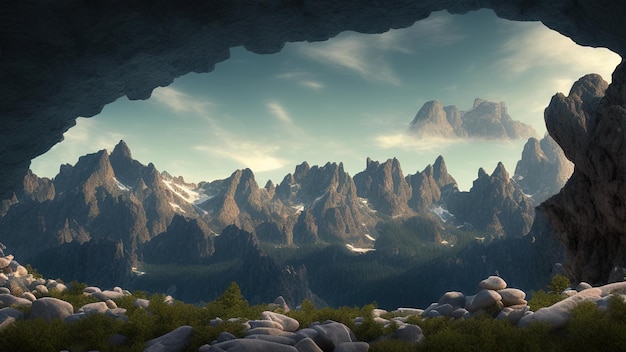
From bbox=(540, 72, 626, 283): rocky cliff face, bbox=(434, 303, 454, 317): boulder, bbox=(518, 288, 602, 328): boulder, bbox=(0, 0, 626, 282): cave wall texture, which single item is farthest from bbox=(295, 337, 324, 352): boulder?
bbox=(540, 72, 626, 283): rocky cliff face

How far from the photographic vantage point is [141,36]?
489 inches

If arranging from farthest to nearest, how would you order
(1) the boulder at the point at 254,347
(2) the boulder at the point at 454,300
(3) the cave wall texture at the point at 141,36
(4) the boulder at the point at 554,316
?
(2) the boulder at the point at 454,300, (3) the cave wall texture at the point at 141,36, (4) the boulder at the point at 554,316, (1) the boulder at the point at 254,347

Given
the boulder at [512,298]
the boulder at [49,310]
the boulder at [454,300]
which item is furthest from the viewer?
the boulder at [454,300]

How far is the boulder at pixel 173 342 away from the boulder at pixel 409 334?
5.41 m

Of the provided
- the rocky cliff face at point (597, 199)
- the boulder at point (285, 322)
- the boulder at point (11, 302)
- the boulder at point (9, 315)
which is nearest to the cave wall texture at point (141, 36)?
the boulder at point (11, 302)

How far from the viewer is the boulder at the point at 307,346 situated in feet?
29.4

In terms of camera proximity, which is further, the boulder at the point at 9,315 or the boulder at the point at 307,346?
the boulder at the point at 9,315

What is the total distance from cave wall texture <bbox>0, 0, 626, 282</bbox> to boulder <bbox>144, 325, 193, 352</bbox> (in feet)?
29.4

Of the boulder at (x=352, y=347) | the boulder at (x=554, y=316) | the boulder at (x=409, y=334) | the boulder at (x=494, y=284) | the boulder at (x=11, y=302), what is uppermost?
the boulder at (x=11, y=302)

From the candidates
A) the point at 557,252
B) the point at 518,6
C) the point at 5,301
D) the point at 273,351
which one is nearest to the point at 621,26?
the point at 518,6

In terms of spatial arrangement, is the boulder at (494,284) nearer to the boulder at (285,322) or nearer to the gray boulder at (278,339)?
the boulder at (285,322)

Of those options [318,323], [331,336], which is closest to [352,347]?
[331,336]

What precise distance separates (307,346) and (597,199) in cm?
2368

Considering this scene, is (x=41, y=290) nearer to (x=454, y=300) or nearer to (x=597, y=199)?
(x=454, y=300)
